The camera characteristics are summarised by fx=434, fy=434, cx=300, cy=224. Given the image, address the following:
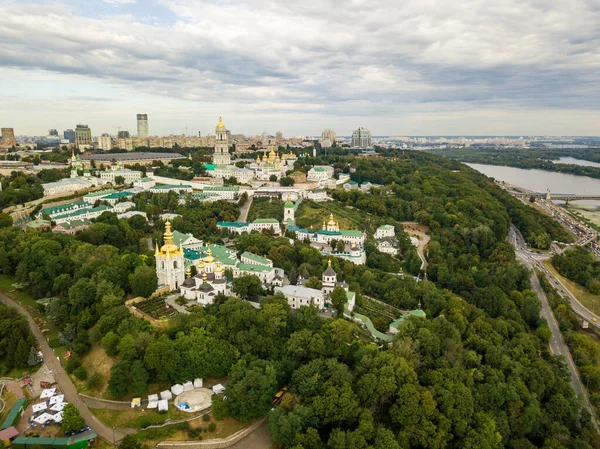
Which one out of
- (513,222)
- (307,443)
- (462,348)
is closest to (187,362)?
(307,443)

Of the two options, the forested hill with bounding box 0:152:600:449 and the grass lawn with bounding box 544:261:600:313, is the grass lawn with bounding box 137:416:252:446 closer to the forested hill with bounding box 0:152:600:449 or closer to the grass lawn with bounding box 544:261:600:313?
the forested hill with bounding box 0:152:600:449

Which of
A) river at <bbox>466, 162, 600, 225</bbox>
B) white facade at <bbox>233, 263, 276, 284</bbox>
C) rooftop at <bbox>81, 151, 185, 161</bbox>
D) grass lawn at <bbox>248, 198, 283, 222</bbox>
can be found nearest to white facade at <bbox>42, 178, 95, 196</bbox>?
rooftop at <bbox>81, 151, 185, 161</bbox>

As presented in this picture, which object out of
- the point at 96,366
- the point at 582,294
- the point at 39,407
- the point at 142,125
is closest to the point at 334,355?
the point at 96,366

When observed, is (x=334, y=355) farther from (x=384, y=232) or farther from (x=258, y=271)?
(x=384, y=232)

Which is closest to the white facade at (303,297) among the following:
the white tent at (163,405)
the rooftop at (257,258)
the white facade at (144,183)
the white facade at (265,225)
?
the rooftop at (257,258)

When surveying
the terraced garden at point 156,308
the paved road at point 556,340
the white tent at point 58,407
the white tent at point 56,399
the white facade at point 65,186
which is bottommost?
the paved road at point 556,340

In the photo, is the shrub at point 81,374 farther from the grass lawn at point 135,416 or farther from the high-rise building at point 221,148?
the high-rise building at point 221,148
